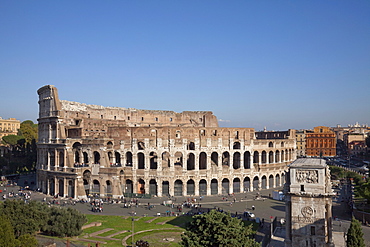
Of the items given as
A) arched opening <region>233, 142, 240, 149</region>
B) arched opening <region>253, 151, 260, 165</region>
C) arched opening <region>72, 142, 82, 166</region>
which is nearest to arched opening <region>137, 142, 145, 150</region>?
arched opening <region>72, 142, 82, 166</region>

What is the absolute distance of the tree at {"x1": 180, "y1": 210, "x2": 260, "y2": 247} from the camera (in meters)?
23.6

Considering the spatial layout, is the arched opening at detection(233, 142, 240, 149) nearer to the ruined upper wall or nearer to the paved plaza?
the paved plaza

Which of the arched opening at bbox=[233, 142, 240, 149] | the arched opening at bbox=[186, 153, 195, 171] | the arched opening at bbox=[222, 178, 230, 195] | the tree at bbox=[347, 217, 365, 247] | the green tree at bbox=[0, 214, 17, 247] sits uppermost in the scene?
the arched opening at bbox=[233, 142, 240, 149]

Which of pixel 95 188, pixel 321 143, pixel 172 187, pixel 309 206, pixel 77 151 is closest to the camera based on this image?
pixel 309 206

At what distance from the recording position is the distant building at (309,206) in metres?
28.1

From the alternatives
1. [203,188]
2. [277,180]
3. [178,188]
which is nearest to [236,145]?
[203,188]

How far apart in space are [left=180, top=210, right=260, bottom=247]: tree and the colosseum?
30.4 metres

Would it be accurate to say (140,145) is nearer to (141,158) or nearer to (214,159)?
(141,158)

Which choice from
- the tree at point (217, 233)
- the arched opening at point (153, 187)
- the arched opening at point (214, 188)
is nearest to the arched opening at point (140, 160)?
the arched opening at point (153, 187)

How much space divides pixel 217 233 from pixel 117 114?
52702 mm

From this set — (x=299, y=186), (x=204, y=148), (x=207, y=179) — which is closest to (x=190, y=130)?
(x=204, y=148)

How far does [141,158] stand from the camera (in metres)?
61.1

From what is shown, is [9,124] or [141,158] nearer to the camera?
[141,158]

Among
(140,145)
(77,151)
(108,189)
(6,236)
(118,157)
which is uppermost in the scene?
(140,145)
